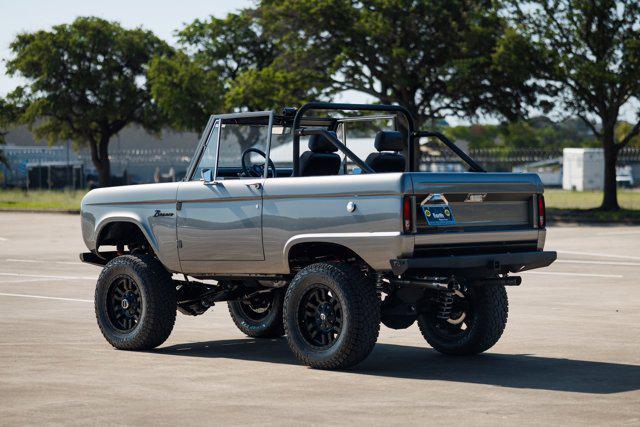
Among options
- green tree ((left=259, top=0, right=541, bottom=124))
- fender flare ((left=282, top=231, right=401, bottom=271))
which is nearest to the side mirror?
fender flare ((left=282, top=231, right=401, bottom=271))

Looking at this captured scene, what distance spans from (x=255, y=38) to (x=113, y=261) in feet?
209

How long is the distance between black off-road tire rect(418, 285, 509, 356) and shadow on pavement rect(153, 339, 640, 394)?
86 millimetres

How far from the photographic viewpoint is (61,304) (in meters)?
14.6

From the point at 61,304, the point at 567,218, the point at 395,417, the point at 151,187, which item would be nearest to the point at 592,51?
the point at 567,218

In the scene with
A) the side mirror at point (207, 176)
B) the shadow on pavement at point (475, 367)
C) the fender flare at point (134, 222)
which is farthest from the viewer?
the fender flare at point (134, 222)

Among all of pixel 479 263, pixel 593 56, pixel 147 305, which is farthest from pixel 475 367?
pixel 593 56

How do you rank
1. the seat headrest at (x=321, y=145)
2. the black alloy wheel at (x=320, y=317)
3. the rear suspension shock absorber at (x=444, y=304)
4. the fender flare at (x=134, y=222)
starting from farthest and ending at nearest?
the fender flare at (x=134, y=222) < the seat headrest at (x=321, y=145) < the rear suspension shock absorber at (x=444, y=304) < the black alloy wheel at (x=320, y=317)

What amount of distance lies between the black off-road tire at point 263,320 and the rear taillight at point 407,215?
93.4 inches

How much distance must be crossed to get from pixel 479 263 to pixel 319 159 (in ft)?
5.41

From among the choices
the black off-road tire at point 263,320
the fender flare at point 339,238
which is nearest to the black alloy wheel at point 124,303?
the black off-road tire at point 263,320

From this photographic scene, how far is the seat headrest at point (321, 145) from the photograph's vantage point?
10055 millimetres

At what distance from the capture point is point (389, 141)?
1002 centimetres

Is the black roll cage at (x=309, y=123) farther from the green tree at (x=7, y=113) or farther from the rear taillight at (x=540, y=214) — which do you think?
the green tree at (x=7, y=113)

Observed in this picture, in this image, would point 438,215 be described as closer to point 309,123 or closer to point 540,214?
point 540,214
